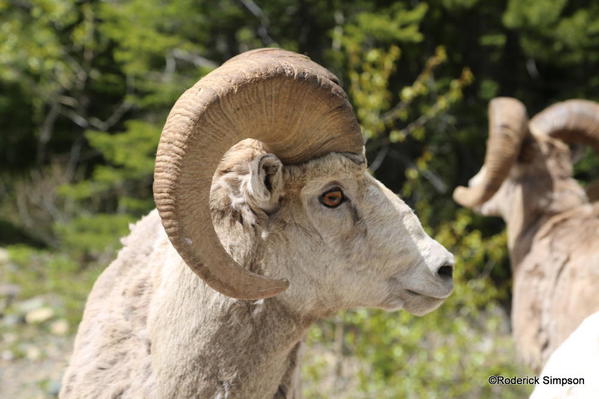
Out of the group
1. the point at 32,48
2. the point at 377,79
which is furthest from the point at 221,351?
the point at 32,48

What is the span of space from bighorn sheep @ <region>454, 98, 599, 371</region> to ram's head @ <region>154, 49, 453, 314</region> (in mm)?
2123

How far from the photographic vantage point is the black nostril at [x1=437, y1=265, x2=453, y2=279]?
2734 millimetres

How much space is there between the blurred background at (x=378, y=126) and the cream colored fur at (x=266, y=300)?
3417 millimetres

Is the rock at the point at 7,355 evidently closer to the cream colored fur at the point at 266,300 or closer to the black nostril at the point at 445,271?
the cream colored fur at the point at 266,300

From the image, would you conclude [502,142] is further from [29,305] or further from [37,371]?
[29,305]

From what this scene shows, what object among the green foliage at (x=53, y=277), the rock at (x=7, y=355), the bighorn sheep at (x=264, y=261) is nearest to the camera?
the bighorn sheep at (x=264, y=261)

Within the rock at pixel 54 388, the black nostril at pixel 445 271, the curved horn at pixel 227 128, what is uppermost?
the curved horn at pixel 227 128

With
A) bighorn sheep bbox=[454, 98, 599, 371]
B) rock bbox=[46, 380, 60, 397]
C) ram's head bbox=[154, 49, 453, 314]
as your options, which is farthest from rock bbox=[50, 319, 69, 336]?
ram's head bbox=[154, 49, 453, 314]

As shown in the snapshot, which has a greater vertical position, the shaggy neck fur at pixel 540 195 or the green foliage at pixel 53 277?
the shaggy neck fur at pixel 540 195

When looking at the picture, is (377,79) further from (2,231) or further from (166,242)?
(2,231)

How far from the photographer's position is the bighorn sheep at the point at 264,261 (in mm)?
2365

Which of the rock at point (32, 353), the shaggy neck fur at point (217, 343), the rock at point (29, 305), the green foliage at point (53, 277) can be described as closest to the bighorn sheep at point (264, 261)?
the shaggy neck fur at point (217, 343)

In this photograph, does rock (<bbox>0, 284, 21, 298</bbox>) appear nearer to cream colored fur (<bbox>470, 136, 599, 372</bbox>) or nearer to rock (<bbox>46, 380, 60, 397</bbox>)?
rock (<bbox>46, 380, 60, 397</bbox>)

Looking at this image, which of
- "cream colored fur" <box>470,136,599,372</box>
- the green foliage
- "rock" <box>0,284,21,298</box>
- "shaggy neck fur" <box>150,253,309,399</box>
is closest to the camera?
"shaggy neck fur" <box>150,253,309,399</box>
